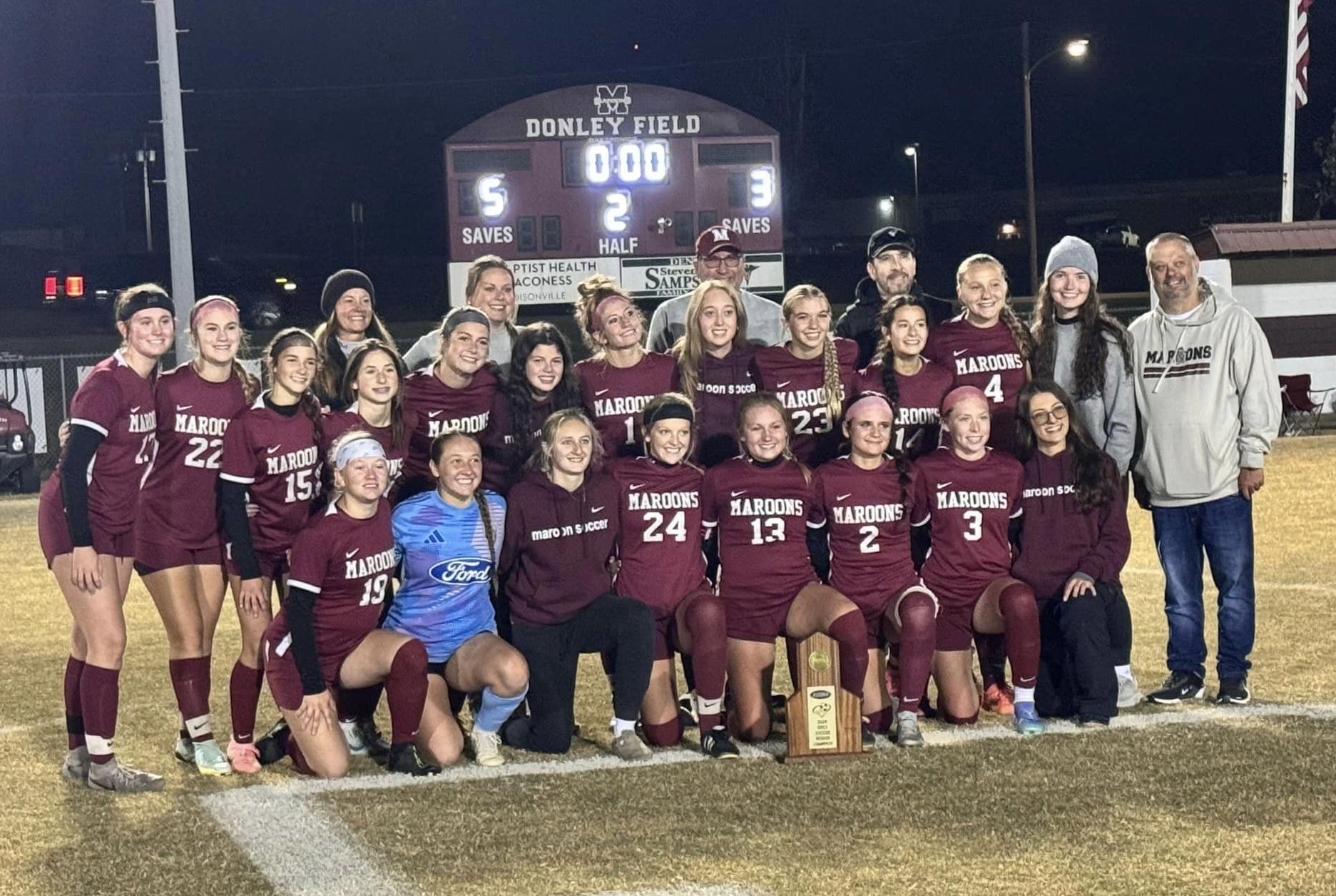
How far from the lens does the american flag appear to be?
22891 mm

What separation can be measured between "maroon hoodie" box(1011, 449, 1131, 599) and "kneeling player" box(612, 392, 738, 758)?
1.19m

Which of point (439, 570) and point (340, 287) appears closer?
point (439, 570)

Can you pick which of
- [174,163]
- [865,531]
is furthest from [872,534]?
[174,163]

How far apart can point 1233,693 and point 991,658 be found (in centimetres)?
87

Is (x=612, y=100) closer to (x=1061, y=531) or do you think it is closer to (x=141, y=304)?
(x=1061, y=531)

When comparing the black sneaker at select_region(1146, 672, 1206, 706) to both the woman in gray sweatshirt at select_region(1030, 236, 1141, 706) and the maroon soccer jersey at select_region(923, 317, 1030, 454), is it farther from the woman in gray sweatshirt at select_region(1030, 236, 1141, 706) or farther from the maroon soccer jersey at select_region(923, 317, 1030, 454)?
the maroon soccer jersey at select_region(923, 317, 1030, 454)

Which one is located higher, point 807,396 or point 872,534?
point 807,396

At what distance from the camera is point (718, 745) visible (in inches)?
211

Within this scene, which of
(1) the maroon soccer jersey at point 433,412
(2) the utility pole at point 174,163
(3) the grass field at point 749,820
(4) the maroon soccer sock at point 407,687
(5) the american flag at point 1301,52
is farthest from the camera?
(5) the american flag at point 1301,52

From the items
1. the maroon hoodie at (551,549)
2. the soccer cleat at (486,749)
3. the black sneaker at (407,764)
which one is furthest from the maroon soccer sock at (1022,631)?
the black sneaker at (407,764)

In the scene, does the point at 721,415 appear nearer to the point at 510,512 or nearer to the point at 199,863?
the point at 510,512

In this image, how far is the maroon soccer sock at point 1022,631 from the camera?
18.0 ft

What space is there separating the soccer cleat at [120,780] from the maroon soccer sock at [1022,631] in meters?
2.87

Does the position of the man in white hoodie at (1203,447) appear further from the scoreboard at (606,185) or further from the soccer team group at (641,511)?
the scoreboard at (606,185)
